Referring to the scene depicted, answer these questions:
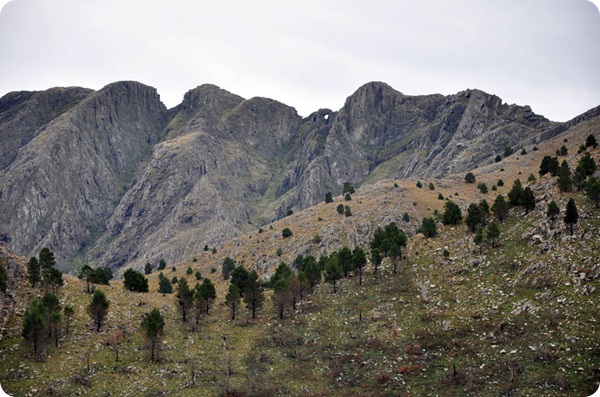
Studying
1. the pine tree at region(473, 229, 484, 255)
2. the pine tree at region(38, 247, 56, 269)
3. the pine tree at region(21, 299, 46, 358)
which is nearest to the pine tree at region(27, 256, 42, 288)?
the pine tree at region(38, 247, 56, 269)

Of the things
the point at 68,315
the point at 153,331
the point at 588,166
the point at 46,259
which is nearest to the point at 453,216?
the point at 588,166

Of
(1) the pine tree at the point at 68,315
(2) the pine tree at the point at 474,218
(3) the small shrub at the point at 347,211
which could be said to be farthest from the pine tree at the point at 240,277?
(3) the small shrub at the point at 347,211

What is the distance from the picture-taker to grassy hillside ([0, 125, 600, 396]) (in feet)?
130

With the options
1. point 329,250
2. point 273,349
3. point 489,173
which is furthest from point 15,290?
point 489,173

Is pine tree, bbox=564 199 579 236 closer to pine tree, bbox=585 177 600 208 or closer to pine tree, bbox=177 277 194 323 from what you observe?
pine tree, bbox=585 177 600 208

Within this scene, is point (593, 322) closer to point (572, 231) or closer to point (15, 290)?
point (572, 231)

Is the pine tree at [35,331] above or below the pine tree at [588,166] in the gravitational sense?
below

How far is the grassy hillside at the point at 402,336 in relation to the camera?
3962 centimetres

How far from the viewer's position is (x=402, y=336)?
51094 millimetres

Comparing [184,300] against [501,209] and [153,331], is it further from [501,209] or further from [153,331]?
[501,209]

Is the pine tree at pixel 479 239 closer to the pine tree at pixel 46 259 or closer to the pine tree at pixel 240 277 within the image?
the pine tree at pixel 240 277

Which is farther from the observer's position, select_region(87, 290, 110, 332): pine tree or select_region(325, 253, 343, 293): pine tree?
select_region(325, 253, 343, 293): pine tree

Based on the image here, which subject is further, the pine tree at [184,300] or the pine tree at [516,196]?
the pine tree at [516,196]

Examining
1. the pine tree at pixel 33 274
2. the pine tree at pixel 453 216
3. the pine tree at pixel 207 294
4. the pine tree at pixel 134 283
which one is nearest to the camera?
the pine tree at pixel 33 274
